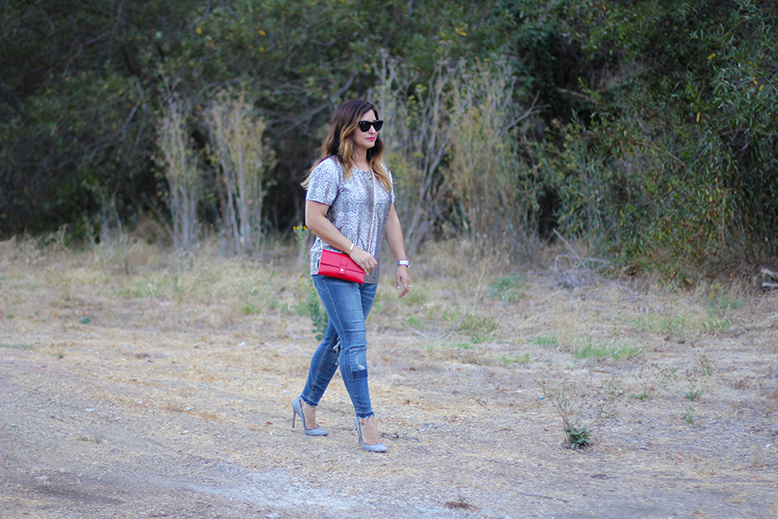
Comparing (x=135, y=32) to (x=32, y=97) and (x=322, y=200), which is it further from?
(x=322, y=200)

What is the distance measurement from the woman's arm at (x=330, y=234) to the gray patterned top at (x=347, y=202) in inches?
1.6

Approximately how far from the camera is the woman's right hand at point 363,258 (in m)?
3.58

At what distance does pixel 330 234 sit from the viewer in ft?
11.7

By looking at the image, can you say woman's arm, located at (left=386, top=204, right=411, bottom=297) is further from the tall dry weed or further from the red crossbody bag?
the tall dry weed

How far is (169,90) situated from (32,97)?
8.38 ft

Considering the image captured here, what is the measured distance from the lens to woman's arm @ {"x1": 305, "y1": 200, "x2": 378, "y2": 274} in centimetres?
356

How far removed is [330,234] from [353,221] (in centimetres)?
17

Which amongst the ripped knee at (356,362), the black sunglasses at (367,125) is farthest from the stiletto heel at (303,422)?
the black sunglasses at (367,125)

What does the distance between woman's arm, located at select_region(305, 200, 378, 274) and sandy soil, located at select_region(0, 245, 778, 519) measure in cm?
103

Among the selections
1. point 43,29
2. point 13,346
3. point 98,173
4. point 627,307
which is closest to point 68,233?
point 98,173

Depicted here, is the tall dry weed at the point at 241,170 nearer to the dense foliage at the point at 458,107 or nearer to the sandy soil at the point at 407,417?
the dense foliage at the point at 458,107

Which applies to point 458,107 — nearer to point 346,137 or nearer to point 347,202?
point 346,137

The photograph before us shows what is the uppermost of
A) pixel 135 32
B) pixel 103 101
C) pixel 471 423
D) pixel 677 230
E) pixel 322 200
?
pixel 135 32

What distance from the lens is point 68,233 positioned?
14.5 m
